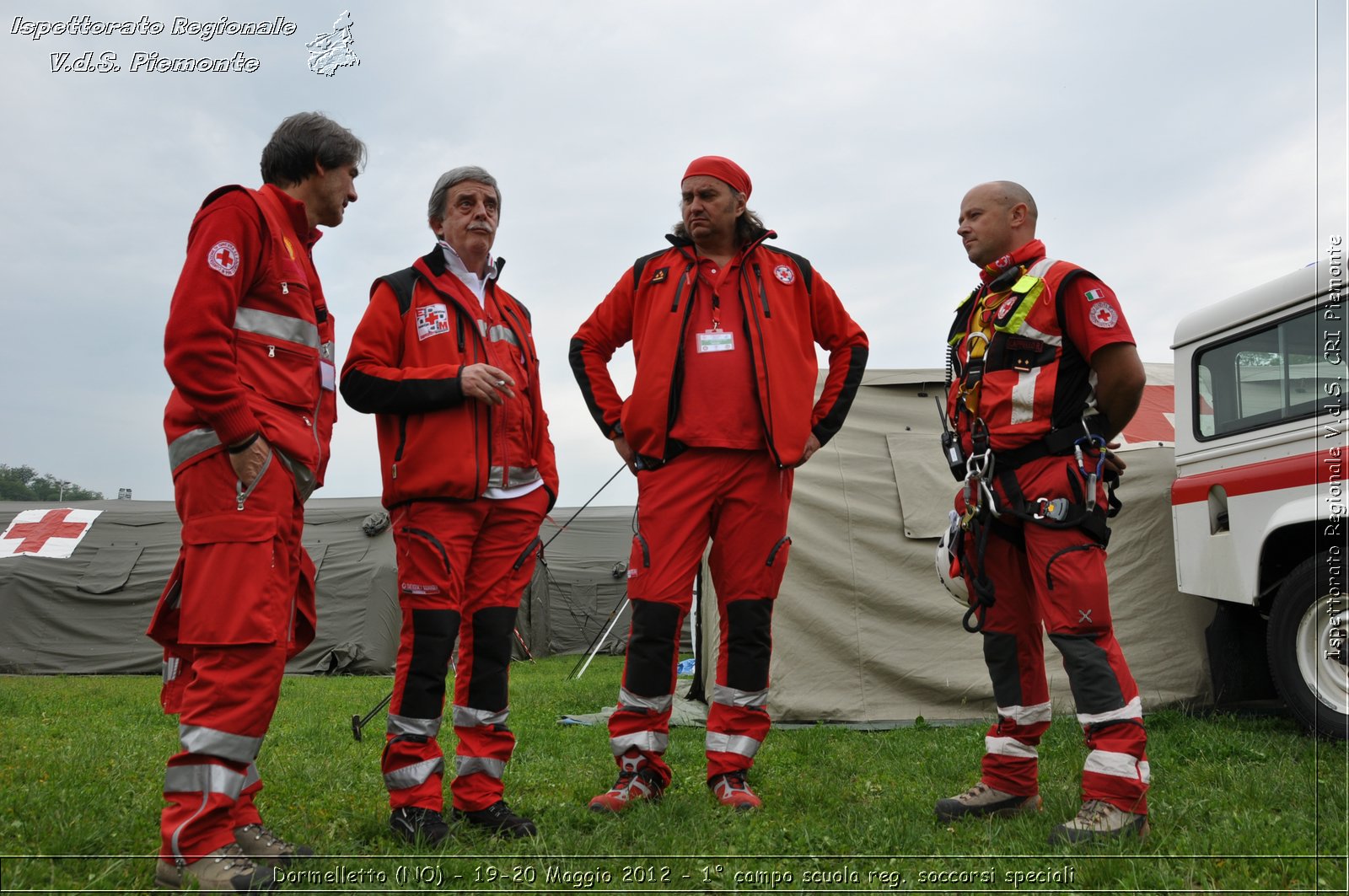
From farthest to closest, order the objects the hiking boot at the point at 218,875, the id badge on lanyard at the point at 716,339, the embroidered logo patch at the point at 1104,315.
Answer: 1. the id badge on lanyard at the point at 716,339
2. the embroidered logo patch at the point at 1104,315
3. the hiking boot at the point at 218,875

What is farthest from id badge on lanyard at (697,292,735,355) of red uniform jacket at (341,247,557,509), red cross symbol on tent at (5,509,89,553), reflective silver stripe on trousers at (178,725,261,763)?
red cross symbol on tent at (5,509,89,553)

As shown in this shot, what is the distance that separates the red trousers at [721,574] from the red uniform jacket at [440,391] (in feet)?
1.44

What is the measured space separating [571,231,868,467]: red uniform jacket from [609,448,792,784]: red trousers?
142mm

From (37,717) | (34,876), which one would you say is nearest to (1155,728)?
(34,876)

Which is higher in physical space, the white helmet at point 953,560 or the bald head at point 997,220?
the bald head at point 997,220

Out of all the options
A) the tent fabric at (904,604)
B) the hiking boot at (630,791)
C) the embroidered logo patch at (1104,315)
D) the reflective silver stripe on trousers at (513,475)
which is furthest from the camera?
the tent fabric at (904,604)

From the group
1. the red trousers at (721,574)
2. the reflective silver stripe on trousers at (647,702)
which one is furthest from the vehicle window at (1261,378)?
the reflective silver stripe on trousers at (647,702)

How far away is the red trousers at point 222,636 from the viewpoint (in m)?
2.48

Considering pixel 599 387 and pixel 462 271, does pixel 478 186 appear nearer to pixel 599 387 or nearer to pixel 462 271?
pixel 462 271

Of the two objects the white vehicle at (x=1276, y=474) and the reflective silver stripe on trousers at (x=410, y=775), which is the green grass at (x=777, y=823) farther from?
the white vehicle at (x=1276, y=474)

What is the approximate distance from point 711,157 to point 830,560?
3.36m

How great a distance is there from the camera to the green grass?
2.62m

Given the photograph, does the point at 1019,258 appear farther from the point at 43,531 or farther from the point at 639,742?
the point at 43,531

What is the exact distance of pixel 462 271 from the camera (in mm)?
3537
